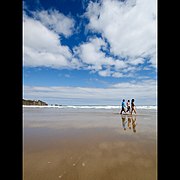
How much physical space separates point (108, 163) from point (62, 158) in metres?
0.84
